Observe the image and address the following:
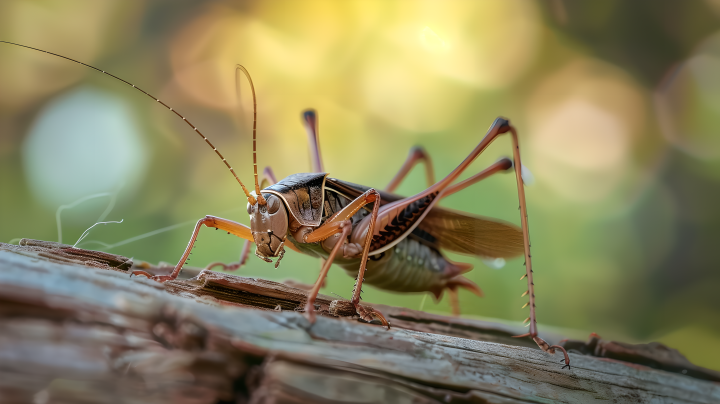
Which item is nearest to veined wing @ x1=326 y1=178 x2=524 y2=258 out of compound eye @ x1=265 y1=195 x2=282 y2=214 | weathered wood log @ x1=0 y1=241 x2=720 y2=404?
compound eye @ x1=265 y1=195 x2=282 y2=214

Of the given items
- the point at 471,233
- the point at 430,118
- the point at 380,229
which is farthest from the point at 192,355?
the point at 430,118

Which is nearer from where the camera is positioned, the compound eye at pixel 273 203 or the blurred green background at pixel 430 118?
the compound eye at pixel 273 203

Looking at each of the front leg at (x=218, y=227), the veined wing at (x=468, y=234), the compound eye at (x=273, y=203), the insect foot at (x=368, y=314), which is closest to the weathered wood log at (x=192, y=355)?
the insect foot at (x=368, y=314)

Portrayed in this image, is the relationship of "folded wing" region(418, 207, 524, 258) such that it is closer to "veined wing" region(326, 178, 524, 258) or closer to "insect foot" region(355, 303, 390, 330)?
"veined wing" region(326, 178, 524, 258)

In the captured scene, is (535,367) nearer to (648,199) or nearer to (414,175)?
(414,175)

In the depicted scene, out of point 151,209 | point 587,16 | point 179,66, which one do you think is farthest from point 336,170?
point 587,16

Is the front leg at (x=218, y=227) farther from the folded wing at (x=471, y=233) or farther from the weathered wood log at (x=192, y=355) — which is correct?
the folded wing at (x=471, y=233)

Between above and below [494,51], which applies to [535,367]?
below
